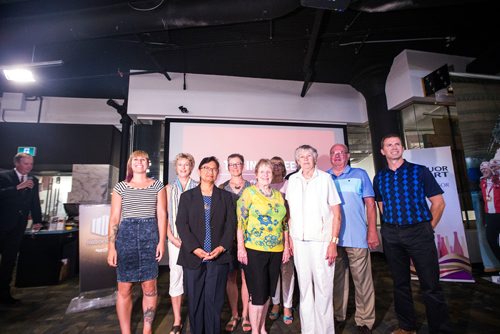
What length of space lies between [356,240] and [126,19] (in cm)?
348

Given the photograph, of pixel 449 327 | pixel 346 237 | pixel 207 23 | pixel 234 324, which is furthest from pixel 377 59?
pixel 234 324

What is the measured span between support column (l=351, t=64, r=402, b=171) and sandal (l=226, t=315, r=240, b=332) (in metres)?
3.33

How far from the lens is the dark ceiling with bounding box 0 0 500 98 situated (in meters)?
2.67

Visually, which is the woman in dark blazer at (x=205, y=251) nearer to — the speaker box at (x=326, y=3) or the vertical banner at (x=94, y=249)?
the vertical banner at (x=94, y=249)

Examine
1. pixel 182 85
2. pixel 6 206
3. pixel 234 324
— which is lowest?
pixel 234 324

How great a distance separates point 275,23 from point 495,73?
416cm

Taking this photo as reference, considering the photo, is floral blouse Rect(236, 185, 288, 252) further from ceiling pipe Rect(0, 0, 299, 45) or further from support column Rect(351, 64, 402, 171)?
support column Rect(351, 64, 402, 171)

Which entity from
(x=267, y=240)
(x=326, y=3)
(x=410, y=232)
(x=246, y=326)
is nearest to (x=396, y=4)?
(x=326, y=3)

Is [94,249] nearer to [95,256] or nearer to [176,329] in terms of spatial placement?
[95,256]

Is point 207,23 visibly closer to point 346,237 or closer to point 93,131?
point 346,237

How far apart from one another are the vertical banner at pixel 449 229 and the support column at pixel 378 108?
2.00 ft

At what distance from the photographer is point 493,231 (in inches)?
132

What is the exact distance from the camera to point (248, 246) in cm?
174

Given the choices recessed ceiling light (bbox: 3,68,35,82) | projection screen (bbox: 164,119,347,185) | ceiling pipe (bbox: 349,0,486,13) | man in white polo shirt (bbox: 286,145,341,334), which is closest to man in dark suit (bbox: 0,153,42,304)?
recessed ceiling light (bbox: 3,68,35,82)
